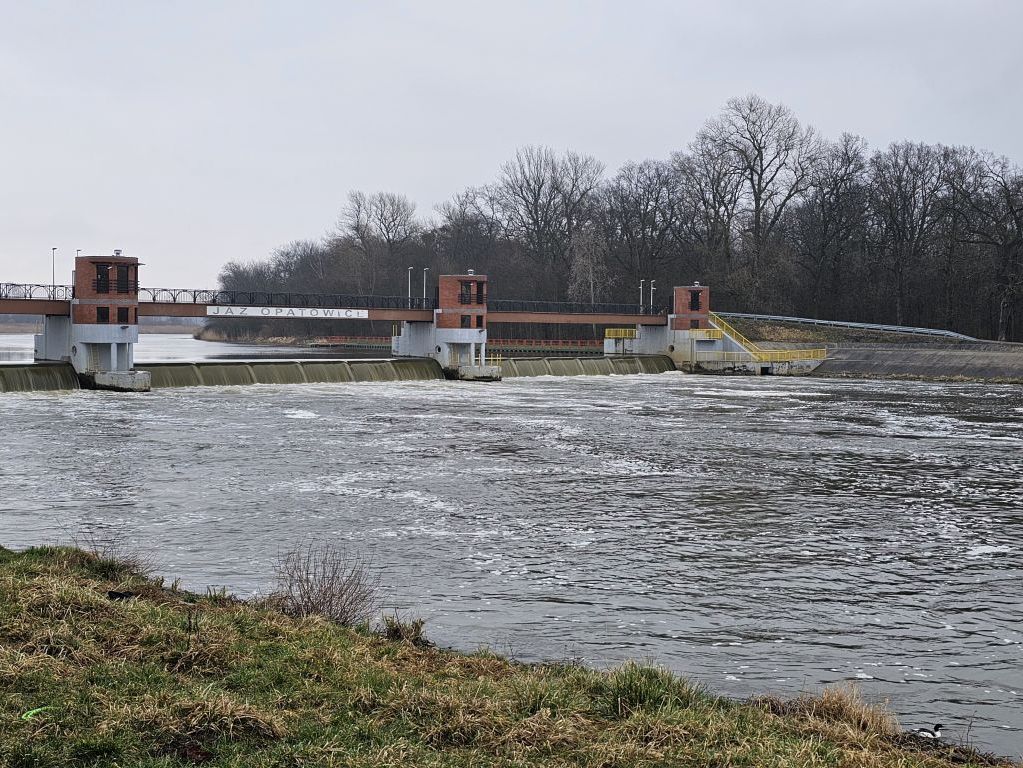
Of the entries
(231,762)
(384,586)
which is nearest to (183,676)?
(231,762)

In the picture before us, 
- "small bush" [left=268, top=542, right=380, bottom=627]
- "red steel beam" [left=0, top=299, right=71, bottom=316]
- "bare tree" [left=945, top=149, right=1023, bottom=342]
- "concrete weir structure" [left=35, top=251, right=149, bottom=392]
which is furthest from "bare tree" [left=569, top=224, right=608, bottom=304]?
"small bush" [left=268, top=542, right=380, bottom=627]

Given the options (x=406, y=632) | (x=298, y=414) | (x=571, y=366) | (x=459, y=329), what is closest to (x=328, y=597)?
(x=406, y=632)

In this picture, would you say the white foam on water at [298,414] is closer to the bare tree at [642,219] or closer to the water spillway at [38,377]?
the water spillway at [38,377]

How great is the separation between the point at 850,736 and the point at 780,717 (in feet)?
2.49

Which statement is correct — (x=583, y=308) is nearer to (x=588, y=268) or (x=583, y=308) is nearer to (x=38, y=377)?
(x=588, y=268)

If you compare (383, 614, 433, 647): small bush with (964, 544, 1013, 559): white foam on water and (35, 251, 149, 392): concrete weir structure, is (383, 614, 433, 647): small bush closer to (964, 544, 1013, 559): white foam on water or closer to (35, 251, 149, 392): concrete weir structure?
(964, 544, 1013, 559): white foam on water

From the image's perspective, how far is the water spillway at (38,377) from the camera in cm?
4881

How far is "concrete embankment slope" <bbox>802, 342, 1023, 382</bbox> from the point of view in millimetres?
69500

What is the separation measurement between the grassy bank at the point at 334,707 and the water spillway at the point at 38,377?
41.8 meters

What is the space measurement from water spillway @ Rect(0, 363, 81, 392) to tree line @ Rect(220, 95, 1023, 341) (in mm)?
53822

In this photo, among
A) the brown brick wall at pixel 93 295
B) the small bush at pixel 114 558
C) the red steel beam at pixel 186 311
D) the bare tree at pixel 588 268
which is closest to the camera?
the small bush at pixel 114 558

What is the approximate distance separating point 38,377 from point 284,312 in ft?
59.0

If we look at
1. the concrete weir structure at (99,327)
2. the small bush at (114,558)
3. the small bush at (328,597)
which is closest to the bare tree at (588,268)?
the concrete weir structure at (99,327)

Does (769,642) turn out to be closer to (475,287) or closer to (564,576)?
(564,576)
